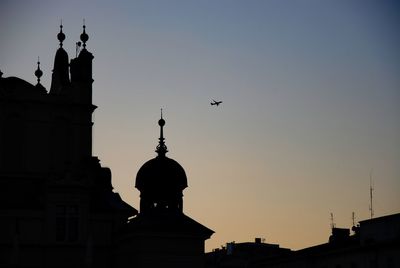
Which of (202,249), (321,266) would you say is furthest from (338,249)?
(202,249)

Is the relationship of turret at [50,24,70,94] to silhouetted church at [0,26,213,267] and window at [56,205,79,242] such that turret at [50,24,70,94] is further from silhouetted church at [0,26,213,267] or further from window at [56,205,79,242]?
window at [56,205,79,242]

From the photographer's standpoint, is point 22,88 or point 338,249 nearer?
point 22,88

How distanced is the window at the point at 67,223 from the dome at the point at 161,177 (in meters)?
4.19

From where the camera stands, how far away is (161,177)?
6106 cm

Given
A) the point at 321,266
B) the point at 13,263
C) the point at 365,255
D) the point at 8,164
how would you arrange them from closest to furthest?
the point at 13,263, the point at 8,164, the point at 365,255, the point at 321,266

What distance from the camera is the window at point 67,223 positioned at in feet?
195

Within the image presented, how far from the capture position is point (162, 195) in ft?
200

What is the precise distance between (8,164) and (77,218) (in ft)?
17.1

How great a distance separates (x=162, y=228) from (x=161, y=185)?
3111 millimetres

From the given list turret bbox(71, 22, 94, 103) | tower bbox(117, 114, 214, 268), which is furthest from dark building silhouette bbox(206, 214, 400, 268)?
turret bbox(71, 22, 94, 103)

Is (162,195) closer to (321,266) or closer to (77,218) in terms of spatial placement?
(77,218)

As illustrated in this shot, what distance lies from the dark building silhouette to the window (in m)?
25.4

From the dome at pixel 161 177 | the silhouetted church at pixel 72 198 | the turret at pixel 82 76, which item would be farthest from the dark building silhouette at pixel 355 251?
the turret at pixel 82 76

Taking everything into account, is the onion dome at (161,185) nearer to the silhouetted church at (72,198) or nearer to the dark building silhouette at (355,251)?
the silhouetted church at (72,198)
